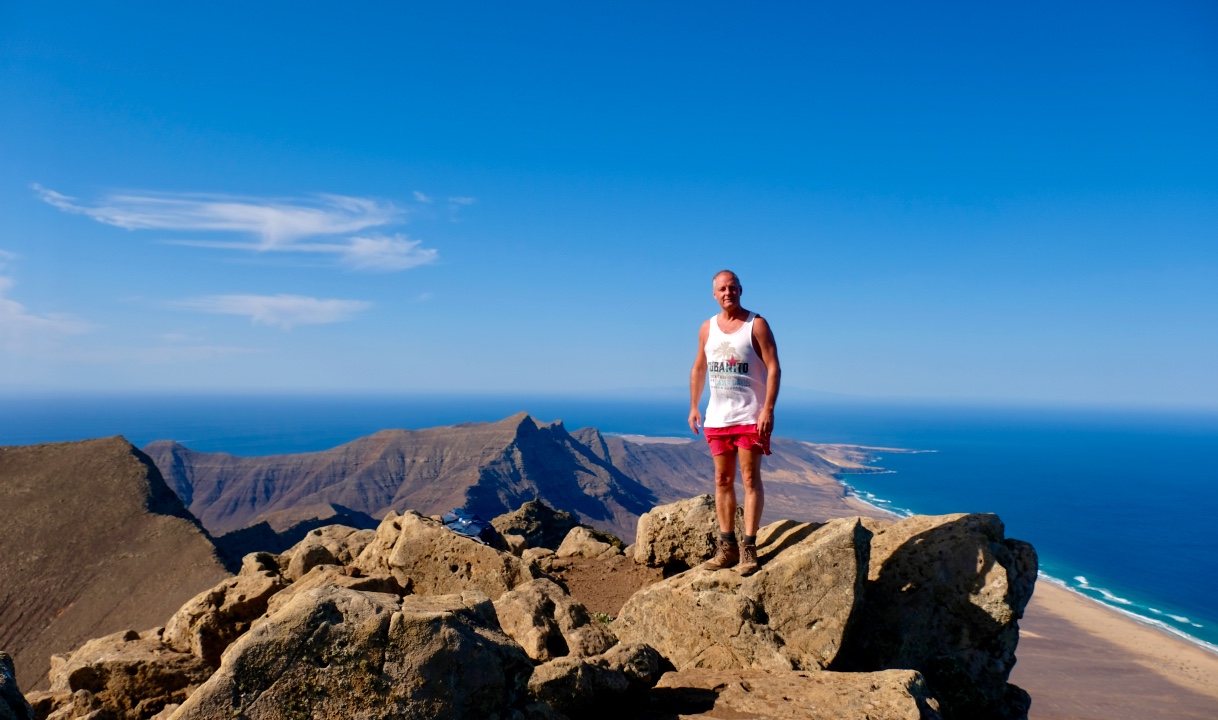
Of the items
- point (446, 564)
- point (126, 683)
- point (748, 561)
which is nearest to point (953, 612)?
point (748, 561)

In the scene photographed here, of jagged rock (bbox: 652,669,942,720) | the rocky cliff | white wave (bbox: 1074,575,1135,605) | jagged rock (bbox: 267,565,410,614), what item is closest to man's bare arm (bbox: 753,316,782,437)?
jagged rock (bbox: 652,669,942,720)

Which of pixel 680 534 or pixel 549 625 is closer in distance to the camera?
pixel 549 625

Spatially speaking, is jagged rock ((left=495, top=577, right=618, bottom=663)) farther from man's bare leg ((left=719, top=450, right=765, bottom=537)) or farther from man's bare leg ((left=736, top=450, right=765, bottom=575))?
man's bare leg ((left=719, top=450, right=765, bottom=537))

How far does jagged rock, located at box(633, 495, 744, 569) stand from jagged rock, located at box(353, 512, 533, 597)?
2241 mm

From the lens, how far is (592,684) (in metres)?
5.32

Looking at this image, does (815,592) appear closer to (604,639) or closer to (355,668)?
(604,639)

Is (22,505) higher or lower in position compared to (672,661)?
lower

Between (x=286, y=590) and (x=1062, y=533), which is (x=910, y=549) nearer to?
(x=286, y=590)

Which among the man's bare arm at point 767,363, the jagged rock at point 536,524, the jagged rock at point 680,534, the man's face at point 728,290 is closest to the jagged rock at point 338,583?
the jagged rock at point 680,534

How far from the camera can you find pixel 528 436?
122438 mm

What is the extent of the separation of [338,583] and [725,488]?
194 inches

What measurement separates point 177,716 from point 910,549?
817 cm

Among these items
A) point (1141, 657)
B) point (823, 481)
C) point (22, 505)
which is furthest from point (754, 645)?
point (823, 481)

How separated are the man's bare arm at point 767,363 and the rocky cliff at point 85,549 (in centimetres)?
2837
